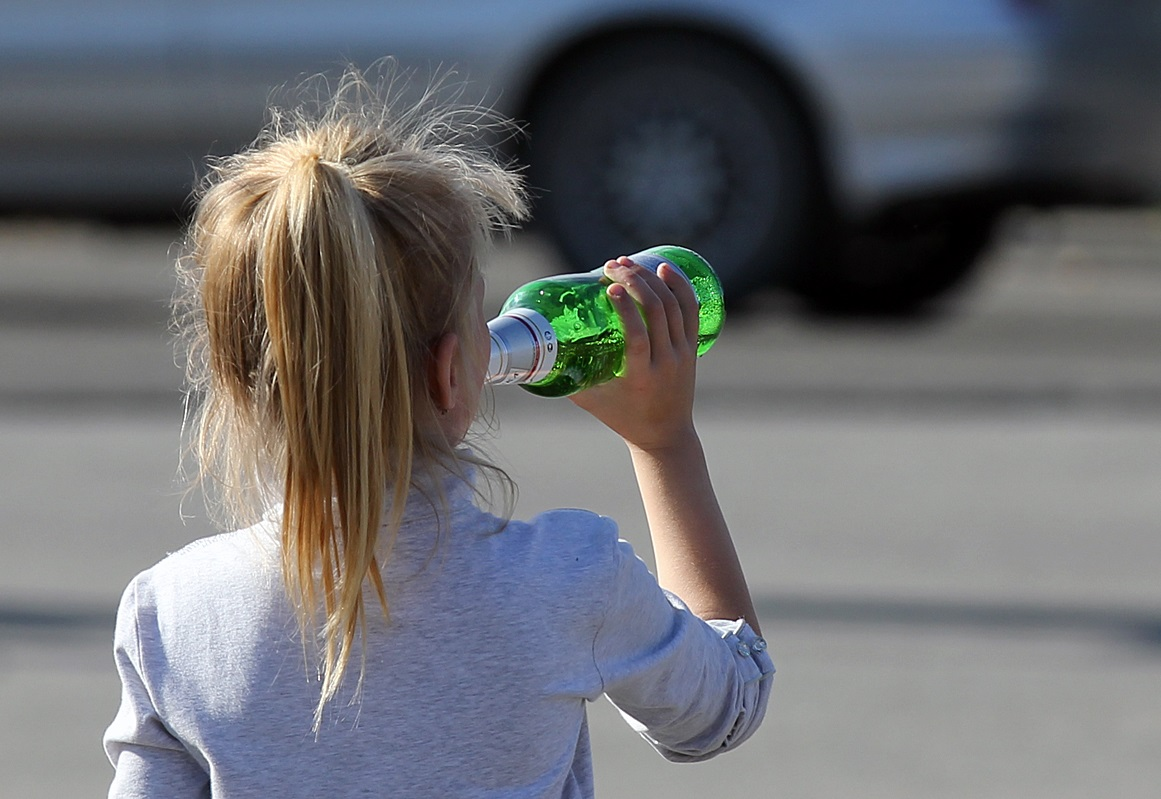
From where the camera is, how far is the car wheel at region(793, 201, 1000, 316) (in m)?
8.50

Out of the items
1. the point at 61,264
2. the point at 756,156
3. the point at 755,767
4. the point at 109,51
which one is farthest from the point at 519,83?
the point at 61,264

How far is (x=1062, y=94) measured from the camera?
7.32 meters

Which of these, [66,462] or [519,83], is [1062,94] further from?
[66,462]

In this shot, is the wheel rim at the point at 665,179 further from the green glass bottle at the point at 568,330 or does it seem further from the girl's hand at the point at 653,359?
the girl's hand at the point at 653,359

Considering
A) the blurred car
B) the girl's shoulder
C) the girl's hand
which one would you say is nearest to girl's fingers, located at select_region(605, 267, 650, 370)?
the girl's hand

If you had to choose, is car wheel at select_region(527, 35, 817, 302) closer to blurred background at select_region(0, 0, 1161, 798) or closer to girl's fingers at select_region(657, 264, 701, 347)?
blurred background at select_region(0, 0, 1161, 798)

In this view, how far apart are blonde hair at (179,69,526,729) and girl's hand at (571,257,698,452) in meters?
0.19

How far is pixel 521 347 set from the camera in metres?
1.76

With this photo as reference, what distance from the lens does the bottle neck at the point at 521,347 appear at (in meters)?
1.73

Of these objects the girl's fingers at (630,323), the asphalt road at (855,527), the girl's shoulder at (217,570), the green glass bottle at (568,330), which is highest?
the girl's fingers at (630,323)

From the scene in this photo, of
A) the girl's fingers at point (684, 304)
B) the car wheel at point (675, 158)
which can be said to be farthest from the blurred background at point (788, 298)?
the girl's fingers at point (684, 304)

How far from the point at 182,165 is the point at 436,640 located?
6683mm

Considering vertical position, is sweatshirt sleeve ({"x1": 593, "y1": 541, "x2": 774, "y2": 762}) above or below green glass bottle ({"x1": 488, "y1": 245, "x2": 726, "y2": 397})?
below

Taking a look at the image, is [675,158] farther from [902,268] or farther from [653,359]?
[653,359]
